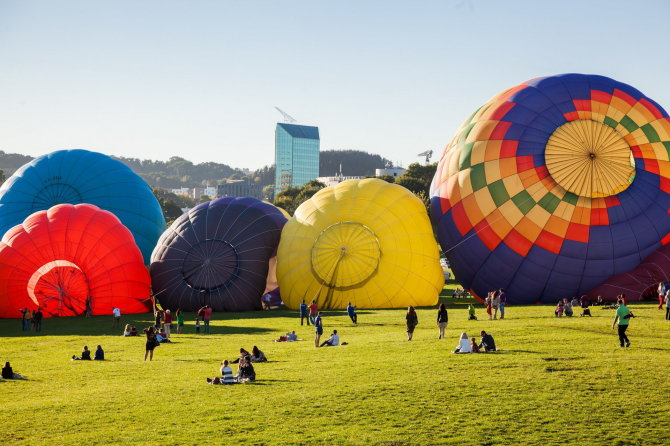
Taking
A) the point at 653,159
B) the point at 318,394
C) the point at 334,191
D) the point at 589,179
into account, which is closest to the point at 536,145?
the point at 589,179

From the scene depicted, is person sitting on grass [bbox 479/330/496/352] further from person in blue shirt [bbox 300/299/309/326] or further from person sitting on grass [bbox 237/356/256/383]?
person in blue shirt [bbox 300/299/309/326]

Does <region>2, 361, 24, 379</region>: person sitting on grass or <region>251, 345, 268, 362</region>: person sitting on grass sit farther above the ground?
<region>251, 345, 268, 362</region>: person sitting on grass

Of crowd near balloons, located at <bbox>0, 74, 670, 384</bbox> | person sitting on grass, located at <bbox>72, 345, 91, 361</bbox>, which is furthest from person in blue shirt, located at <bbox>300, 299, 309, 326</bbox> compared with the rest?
person sitting on grass, located at <bbox>72, 345, 91, 361</bbox>

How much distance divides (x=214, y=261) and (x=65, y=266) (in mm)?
7342

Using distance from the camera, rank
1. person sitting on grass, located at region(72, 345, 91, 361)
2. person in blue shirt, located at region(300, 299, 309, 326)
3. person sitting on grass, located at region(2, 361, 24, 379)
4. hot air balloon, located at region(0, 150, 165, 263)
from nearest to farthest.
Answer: person sitting on grass, located at region(2, 361, 24, 379) → person sitting on grass, located at region(72, 345, 91, 361) → person in blue shirt, located at region(300, 299, 309, 326) → hot air balloon, located at region(0, 150, 165, 263)

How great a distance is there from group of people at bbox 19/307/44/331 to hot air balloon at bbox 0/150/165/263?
13521 millimetres

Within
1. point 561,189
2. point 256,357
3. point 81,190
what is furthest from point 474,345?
point 81,190

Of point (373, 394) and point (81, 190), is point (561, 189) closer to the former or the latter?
point (373, 394)

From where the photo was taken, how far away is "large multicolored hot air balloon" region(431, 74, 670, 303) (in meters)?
34.5

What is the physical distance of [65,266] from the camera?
36.1m

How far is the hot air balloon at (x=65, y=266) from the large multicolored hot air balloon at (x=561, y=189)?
58.0ft

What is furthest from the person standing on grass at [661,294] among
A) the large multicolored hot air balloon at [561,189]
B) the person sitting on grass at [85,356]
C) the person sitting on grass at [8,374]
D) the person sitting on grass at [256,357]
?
the person sitting on grass at [8,374]

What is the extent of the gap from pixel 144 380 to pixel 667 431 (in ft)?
40.6

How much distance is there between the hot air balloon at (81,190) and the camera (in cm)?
4519
